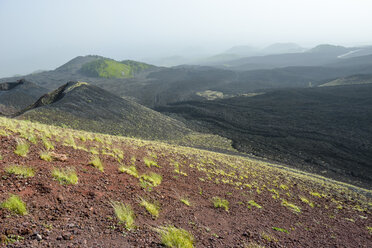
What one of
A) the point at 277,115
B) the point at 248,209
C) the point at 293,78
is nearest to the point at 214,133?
the point at 277,115

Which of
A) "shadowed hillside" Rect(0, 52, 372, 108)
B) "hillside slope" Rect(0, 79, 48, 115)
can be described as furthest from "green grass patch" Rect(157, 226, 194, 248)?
"shadowed hillside" Rect(0, 52, 372, 108)

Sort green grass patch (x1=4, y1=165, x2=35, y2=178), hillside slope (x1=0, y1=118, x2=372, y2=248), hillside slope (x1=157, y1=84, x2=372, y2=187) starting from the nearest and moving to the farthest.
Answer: hillside slope (x1=0, y1=118, x2=372, y2=248) < green grass patch (x1=4, y1=165, x2=35, y2=178) < hillside slope (x1=157, y1=84, x2=372, y2=187)

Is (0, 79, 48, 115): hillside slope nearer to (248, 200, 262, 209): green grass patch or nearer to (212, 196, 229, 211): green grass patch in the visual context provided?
(212, 196, 229, 211): green grass patch

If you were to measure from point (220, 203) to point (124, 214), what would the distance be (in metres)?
4.55

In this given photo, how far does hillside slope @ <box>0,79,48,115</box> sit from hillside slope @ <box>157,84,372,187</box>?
1362 inches

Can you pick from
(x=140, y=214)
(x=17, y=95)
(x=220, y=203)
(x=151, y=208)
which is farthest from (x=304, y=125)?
(x=17, y=95)

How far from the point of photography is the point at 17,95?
55375mm

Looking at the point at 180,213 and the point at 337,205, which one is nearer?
the point at 180,213

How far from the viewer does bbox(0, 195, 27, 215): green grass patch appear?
4597 millimetres

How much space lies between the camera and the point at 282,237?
7.71 metres

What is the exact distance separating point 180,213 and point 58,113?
30.0 metres

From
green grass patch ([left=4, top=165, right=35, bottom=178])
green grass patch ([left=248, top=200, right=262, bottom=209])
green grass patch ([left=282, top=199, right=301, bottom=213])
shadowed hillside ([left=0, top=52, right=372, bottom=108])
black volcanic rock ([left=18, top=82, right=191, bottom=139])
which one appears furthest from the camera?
shadowed hillside ([left=0, top=52, right=372, bottom=108])

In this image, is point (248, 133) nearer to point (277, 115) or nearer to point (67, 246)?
point (277, 115)

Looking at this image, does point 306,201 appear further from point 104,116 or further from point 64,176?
point 104,116
